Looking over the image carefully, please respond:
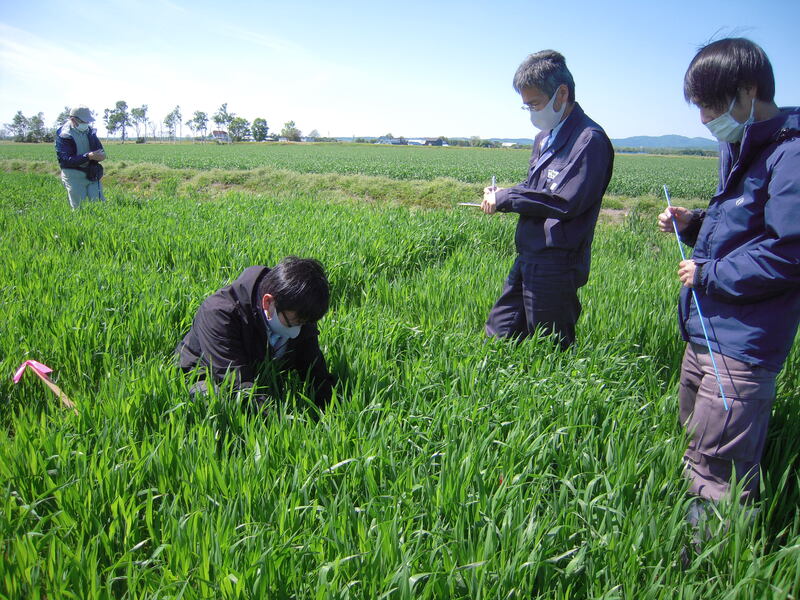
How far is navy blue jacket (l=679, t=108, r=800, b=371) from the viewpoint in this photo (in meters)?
1.53

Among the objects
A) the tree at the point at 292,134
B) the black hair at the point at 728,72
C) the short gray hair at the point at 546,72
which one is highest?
the tree at the point at 292,134

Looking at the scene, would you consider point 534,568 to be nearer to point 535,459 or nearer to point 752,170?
point 535,459

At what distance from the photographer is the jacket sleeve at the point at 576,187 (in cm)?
248

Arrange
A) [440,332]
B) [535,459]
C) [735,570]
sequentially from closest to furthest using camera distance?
1. [735,570]
2. [535,459]
3. [440,332]

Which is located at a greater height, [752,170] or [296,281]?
[752,170]

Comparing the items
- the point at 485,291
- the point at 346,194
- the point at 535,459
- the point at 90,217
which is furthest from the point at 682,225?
the point at 346,194

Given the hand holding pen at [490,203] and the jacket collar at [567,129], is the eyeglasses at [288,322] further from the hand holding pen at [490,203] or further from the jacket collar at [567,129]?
the jacket collar at [567,129]

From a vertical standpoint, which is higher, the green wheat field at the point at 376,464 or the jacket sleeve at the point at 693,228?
the jacket sleeve at the point at 693,228

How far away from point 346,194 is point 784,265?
40.7 ft

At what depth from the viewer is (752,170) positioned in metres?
1.68

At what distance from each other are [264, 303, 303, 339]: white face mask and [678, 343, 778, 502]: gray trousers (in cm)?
169

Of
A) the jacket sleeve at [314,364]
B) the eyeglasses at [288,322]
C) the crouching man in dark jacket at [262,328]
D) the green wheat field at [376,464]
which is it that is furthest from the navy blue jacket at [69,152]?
the eyeglasses at [288,322]

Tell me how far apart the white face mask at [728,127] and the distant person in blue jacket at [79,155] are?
24.5 ft

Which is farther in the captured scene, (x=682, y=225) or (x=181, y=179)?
(x=181, y=179)
